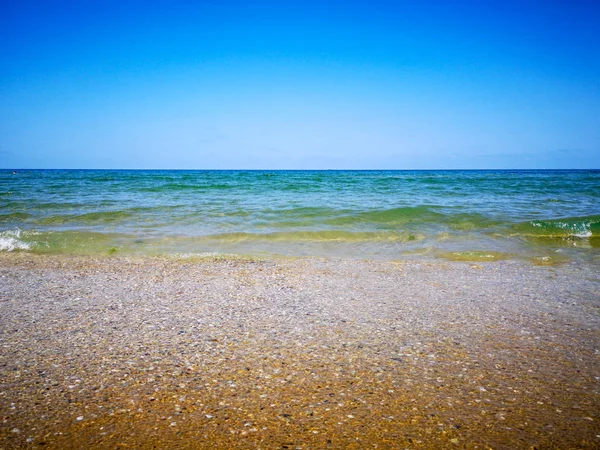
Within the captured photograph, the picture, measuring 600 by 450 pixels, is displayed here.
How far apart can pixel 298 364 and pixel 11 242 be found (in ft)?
31.8

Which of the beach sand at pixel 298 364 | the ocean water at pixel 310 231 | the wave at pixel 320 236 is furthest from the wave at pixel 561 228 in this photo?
the beach sand at pixel 298 364

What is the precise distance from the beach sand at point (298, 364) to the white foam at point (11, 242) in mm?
3538

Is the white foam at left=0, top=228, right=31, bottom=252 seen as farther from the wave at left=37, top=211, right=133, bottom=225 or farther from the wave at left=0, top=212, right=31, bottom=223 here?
the wave at left=0, top=212, right=31, bottom=223

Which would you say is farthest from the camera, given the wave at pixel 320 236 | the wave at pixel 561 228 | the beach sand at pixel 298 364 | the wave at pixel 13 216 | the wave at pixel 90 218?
the wave at pixel 13 216

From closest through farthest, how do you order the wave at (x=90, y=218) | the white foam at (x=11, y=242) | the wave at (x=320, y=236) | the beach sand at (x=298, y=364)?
the beach sand at (x=298, y=364) → the white foam at (x=11, y=242) → the wave at (x=320, y=236) → the wave at (x=90, y=218)

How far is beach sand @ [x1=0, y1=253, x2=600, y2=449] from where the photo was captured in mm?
2363

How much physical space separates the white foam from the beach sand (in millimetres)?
3538

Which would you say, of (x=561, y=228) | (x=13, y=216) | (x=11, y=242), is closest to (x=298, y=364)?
(x=11, y=242)

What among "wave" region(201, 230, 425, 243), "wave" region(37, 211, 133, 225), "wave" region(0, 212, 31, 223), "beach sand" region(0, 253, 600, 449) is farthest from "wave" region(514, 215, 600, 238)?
"wave" region(0, 212, 31, 223)

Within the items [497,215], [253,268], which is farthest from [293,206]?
[253,268]

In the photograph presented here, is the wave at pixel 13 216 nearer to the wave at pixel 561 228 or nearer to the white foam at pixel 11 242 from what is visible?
the white foam at pixel 11 242

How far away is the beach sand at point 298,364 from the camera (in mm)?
2363

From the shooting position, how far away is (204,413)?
2520 mm

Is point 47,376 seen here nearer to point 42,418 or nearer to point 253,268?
point 42,418
